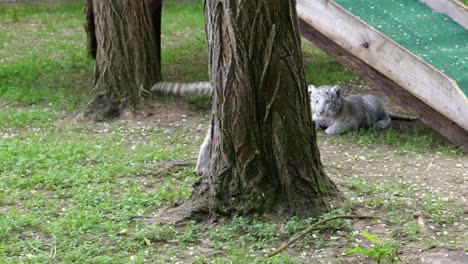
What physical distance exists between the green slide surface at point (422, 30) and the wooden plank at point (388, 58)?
1.37 feet

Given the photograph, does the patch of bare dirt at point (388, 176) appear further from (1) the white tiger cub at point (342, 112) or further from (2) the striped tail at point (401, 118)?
(1) the white tiger cub at point (342, 112)

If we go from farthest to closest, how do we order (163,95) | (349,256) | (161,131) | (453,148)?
(163,95) → (161,131) → (453,148) → (349,256)

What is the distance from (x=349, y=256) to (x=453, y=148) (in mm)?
3283

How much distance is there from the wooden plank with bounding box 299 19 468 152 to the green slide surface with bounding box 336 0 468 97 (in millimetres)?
390

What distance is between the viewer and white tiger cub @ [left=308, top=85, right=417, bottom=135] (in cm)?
918

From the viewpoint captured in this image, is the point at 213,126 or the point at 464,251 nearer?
the point at 464,251

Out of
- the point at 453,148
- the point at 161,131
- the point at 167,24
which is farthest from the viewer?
the point at 167,24

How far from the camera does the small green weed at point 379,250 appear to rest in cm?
495

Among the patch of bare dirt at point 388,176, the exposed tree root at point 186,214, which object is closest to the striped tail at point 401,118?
the patch of bare dirt at point 388,176

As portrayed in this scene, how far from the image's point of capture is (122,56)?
9430 millimetres

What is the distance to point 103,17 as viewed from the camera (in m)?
9.35

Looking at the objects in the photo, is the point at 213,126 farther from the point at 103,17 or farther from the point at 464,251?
the point at 103,17

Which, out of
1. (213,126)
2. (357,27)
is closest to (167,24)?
Answer: (357,27)

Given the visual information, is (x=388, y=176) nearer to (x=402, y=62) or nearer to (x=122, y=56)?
(x=402, y=62)
